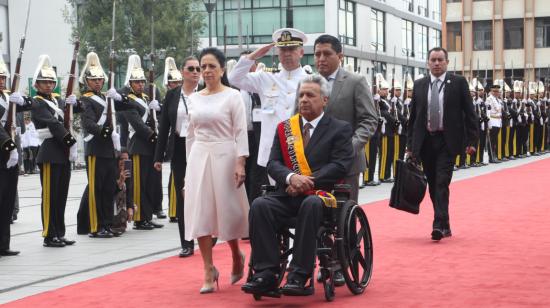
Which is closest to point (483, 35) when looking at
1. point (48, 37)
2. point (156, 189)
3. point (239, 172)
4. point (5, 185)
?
point (48, 37)

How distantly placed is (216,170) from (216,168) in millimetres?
17

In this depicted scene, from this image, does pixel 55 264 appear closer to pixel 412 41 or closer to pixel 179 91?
pixel 179 91

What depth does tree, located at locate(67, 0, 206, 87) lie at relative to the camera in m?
40.3

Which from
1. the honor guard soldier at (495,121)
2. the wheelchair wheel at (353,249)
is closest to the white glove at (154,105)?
the wheelchair wheel at (353,249)

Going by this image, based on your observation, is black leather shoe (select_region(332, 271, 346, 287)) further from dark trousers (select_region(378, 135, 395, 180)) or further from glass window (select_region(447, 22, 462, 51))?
glass window (select_region(447, 22, 462, 51))

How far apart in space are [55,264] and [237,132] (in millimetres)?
2652

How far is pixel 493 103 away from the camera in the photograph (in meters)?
31.2

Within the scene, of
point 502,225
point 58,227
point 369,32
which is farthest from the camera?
point 369,32

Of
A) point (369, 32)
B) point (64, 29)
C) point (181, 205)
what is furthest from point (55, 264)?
point (369, 32)

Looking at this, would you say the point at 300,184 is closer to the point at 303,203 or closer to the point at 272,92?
the point at 303,203

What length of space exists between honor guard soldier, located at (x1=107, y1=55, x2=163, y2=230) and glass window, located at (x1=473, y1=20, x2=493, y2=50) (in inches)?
2408

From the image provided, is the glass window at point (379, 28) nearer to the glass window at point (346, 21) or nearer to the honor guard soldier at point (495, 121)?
the glass window at point (346, 21)

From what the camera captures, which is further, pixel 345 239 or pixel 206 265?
pixel 206 265

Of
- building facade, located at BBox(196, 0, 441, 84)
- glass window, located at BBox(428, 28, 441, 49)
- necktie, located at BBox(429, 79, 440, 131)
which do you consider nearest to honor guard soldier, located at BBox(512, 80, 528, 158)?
building facade, located at BBox(196, 0, 441, 84)
